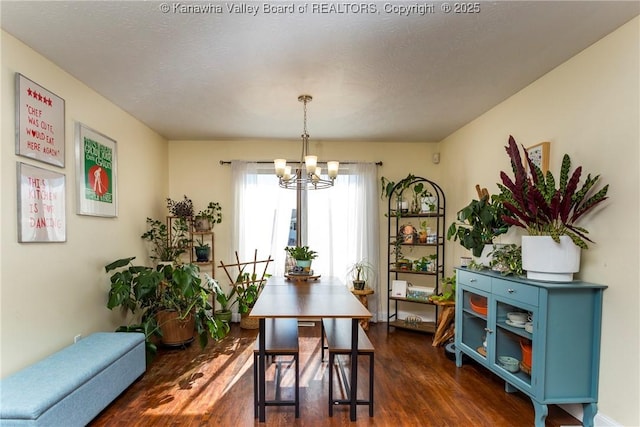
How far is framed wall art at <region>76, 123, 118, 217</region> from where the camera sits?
8.86 ft

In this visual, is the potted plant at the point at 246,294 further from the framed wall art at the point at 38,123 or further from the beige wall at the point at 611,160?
the beige wall at the point at 611,160

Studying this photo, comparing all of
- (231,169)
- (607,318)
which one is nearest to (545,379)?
(607,318)

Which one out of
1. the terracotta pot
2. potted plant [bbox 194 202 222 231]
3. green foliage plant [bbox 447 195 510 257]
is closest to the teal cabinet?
green foliage plant [bbox 447 195 510 257]

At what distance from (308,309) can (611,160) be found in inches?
82.4

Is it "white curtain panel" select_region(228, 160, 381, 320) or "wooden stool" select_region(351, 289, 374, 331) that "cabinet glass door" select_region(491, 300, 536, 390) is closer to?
"wooden stool" select_region(351, 289, 374, 331)

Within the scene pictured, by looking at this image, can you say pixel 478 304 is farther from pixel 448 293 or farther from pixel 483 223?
pixel 448 293

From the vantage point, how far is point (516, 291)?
7.63ft

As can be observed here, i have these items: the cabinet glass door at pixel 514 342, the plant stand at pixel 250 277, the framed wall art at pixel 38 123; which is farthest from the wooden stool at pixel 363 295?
the framed wall art at pixel 38 123

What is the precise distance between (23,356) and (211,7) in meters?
2.44

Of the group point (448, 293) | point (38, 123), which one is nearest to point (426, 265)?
point (448, 293)

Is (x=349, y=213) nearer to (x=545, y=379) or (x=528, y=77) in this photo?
(x=528, y=77)

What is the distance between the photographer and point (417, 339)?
3871 mm

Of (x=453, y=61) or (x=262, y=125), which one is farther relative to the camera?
(x=262, y=125)

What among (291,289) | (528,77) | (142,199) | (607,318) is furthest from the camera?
(142,199)
